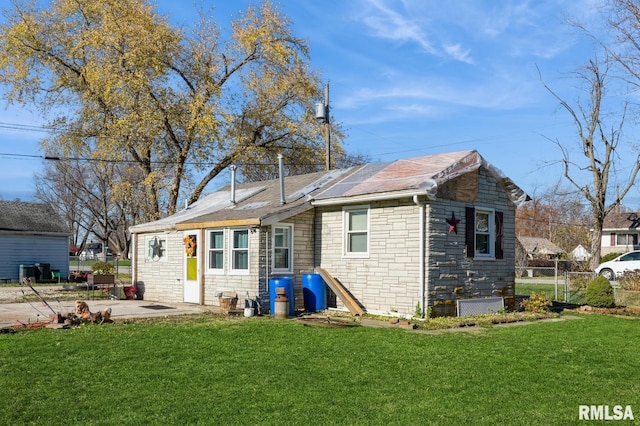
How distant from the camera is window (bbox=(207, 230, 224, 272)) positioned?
16.5 meters

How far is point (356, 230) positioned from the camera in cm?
1546

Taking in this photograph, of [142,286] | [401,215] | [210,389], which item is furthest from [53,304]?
[210,389]

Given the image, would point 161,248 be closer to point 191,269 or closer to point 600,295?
point 191,269

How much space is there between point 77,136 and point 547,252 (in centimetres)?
3710

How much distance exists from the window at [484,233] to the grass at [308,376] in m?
3.57

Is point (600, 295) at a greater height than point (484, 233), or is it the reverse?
point (484, 233)

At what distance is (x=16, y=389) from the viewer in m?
7.02

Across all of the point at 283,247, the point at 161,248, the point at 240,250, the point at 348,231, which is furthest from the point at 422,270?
the point at 161,248

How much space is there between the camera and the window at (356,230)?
15.2 metres

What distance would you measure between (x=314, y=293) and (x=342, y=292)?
2.76 ft

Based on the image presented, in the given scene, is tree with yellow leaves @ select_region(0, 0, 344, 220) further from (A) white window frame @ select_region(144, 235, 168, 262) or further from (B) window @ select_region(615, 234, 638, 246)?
(B) window @ select_region(615, 234, 638, 246)

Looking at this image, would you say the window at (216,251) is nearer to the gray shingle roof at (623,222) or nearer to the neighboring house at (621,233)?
the neighboring house at (621,233)

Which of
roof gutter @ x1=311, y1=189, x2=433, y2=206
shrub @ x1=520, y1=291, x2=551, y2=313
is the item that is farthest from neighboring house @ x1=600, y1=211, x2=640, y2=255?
roof gutter @ x1=311, y1=189, x2=433, y2=206

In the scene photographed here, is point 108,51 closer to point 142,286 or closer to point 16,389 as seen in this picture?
point 142,286
